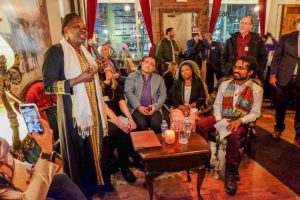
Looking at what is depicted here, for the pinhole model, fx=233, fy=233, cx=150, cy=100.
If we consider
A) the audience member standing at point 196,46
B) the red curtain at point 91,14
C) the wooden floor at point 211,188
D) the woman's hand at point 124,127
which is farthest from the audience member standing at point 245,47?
the red curtain at point 91,14

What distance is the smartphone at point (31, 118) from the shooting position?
121 cm

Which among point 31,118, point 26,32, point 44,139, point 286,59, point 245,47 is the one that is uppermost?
point 26,32

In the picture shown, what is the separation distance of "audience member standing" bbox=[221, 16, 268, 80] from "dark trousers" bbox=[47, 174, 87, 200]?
8.69 feet

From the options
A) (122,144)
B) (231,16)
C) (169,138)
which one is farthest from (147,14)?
(169,138)

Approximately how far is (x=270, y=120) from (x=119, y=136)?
284cm

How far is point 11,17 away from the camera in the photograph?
209 centimetres

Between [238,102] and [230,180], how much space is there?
0.78 m

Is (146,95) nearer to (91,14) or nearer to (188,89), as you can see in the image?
(188,89)

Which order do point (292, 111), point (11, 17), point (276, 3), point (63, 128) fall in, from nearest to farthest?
1. point (63, 128)
2. point (11, 17)
3. point (292, 111)
4. point (276, 3)

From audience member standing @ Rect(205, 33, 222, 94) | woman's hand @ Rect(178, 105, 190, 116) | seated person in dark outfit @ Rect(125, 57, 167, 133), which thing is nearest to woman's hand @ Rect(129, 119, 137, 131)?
seated person in dark outfit @ Rect(125, 57, 167, 133)

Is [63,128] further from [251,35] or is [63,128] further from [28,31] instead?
Result: [251,35]

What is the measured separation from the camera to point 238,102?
240 centimetres

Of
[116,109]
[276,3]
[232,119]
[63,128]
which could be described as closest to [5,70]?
[63,128]

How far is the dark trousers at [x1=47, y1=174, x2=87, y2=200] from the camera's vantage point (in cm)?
135
